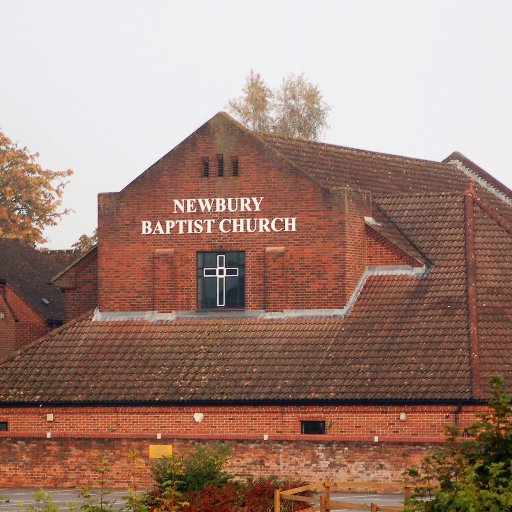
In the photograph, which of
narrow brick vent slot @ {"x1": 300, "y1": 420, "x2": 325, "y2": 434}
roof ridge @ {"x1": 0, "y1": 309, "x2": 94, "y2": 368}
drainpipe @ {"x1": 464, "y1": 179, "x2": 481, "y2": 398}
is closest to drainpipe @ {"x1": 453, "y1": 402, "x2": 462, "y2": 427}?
drainpipe @ {"x1": 464, "y1": 179, "x2": 481, "y2": 398}

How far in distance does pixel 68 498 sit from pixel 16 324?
2262 centimetres

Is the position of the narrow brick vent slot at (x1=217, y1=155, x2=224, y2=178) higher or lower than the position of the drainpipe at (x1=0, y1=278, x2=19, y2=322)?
higher

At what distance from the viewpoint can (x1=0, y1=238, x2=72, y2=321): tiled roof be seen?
63719 mm

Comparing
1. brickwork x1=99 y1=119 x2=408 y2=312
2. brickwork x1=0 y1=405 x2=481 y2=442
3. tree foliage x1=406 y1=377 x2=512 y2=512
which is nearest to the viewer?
tree foliage x1=406 y1=377 x2=512 y2=512

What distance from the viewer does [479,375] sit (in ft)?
136

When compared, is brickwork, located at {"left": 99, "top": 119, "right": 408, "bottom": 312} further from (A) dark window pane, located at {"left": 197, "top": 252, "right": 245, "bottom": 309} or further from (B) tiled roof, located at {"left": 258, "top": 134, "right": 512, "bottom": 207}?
(B) tiled roof, located at {"left": 258, "top": 134, "right": 512, "bottom": 207}

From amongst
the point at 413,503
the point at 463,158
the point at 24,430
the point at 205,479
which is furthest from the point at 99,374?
the point at 413,503

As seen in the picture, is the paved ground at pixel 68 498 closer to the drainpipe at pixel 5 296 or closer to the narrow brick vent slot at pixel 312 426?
the narrow brick vent slot at pixel 312 426

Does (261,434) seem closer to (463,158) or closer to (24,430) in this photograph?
(24,430)

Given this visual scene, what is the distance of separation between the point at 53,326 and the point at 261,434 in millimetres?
21450

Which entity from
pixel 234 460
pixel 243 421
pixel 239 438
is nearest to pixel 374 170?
pixel 243 421

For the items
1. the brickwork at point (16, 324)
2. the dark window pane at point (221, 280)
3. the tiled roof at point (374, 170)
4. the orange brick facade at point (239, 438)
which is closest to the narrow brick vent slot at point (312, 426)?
the orange brick facade at point (239, 438)

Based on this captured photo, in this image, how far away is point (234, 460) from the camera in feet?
141

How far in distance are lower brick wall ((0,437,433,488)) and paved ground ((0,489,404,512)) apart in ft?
2.47
